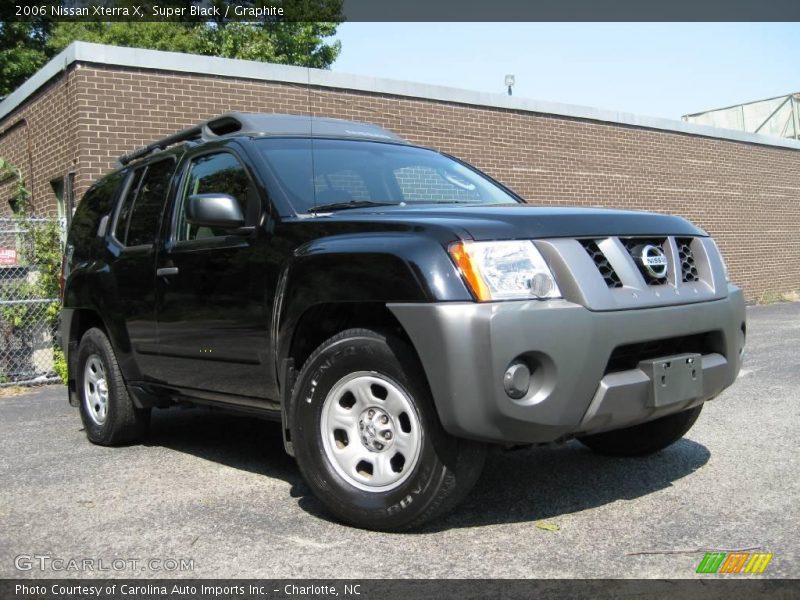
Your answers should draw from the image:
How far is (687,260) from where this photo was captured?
4.32m

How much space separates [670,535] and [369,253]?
1.73 metres

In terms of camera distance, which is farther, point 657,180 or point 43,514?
point 657,180

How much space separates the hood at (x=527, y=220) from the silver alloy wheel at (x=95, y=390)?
106 inches

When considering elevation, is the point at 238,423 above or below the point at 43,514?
below

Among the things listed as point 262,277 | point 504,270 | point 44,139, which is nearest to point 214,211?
point 262,277

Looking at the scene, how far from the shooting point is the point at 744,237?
770 inches

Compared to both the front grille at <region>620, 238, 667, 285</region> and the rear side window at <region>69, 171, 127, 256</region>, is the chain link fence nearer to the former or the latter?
the rear side window at <region>69, 171, 127, 256</region>

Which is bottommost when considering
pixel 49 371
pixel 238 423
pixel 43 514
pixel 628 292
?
pixel 49 371

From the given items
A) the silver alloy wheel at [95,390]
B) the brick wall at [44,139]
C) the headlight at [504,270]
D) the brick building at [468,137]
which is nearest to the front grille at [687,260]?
the headlight at [504,270]

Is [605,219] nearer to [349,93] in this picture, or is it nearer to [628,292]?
[628,292]

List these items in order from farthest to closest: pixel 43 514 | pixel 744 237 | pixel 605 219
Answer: pixel 744 237
pixel 43 514
pixel 605 219

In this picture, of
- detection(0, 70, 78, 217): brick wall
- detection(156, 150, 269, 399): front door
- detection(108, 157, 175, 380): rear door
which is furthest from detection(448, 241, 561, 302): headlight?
detection(0, 70, 78, 217): brick wall

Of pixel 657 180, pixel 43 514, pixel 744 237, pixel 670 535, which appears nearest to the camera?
pixel 670 535

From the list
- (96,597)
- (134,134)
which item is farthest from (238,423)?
(134,134)
